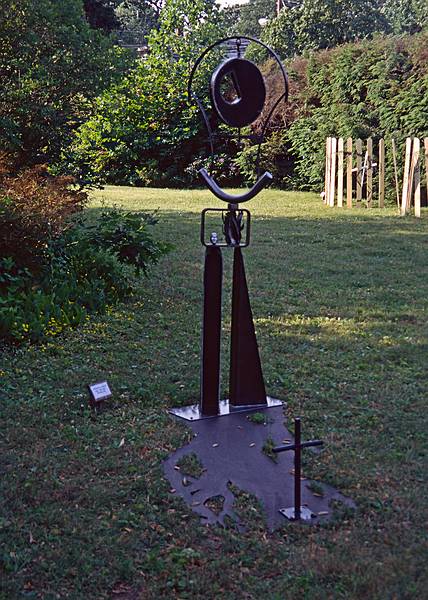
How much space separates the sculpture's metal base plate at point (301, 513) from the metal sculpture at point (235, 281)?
1223 millimetres

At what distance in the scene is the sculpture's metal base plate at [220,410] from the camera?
487cm

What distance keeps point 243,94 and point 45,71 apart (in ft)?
12.8

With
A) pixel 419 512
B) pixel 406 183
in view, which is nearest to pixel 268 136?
pixel 406 183

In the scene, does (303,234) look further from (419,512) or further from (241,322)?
(419,512)

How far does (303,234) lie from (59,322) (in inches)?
250

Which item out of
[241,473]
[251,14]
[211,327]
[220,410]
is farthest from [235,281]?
[251,14]

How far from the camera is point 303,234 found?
1218 centimetres

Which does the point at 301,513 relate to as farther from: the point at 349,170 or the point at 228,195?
the point at 349,170

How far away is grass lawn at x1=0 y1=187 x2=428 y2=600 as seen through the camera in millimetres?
3186

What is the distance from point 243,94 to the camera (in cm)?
476

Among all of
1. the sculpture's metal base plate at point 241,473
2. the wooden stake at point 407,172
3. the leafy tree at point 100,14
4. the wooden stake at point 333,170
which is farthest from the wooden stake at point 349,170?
the sculpture's metal base plate at point 241,473

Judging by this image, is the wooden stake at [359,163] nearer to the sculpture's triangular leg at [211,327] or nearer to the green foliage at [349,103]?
the green foliage at [349,103]

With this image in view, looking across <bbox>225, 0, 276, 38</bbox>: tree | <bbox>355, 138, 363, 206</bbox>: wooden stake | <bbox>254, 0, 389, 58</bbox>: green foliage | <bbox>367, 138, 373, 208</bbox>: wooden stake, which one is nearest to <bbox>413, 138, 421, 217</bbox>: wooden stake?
<bbox>367, 138, 373, 208</bbox>: wooden stake

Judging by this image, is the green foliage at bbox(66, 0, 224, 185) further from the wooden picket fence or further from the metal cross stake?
the metal cross stake
